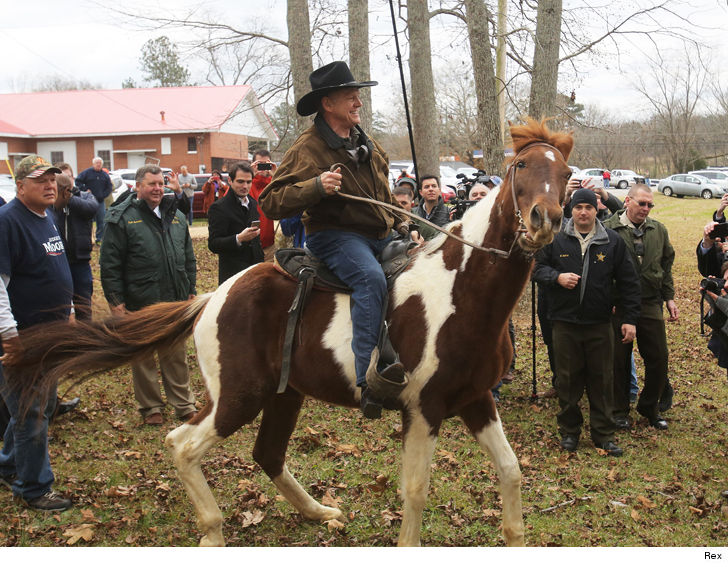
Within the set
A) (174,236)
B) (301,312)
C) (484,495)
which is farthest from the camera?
(174,236)

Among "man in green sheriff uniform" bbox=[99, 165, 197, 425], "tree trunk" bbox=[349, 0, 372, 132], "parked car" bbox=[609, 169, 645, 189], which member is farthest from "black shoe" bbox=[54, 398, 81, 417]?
"parked car" bbox=[609, 169, 645, 189]

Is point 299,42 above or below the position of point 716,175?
above

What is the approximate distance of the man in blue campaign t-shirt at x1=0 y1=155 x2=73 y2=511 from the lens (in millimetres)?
5082

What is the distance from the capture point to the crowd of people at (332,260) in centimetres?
443

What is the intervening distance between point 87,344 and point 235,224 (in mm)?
3282

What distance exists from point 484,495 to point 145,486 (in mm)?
2940

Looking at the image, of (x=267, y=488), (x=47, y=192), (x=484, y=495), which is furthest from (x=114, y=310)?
(x=484, y=495)

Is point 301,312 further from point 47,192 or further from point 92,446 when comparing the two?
point 92,446

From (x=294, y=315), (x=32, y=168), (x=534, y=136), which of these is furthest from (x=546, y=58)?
(x=32, y=168)

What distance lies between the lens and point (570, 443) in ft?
Answer: 22.0

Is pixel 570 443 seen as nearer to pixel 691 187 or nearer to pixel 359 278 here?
pixel 359 278

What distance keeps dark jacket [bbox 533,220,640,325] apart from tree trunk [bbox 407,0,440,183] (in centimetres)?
655

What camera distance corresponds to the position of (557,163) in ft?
12.4

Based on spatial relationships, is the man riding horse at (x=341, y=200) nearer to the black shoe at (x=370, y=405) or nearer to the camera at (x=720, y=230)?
the black shoe at (x=370, y=405)
